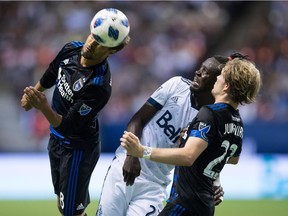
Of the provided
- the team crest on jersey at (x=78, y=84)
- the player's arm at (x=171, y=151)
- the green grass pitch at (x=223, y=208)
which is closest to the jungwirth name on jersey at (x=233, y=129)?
the player's arm at (x=171, y=151)

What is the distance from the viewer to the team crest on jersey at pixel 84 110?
5.74m

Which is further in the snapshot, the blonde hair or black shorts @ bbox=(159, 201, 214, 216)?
black shorts @ bbox=(159, 201, 214, 216)

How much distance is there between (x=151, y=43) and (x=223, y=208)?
7.28 meters

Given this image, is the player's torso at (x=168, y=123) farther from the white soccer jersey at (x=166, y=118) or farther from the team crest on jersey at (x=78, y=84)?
the team crest on jersey at (x=78, y=84)

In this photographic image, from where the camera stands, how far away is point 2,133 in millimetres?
14094

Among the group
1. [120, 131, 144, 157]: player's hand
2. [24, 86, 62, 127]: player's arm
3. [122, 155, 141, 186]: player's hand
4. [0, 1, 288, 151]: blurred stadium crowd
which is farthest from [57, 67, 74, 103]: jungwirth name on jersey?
[0, 1, 288, 151]: blurred stadium crowd

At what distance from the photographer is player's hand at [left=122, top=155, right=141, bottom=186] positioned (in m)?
5.09

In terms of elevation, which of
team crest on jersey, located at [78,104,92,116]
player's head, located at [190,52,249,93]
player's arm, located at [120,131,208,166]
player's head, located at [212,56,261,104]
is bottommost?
player's arm, located at [120,131,208,166]

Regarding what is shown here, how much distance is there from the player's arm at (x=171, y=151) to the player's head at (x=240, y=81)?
437mm

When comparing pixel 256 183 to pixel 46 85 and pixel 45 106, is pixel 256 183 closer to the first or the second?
pixel 46 85

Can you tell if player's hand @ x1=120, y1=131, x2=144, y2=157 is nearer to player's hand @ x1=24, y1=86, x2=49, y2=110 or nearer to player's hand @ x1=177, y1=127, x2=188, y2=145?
player's hand @ x1=177, y1=127, x2=188, y2=145

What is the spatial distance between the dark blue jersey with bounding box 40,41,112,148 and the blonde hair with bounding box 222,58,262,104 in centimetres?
158

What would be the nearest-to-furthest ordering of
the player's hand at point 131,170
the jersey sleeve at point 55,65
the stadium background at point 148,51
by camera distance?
the player's hand at point 131,170 → the jersey sleeve at point 55,65 → the stadium background at point 148,51

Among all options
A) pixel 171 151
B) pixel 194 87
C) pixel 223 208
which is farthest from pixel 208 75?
pixel 223 208
